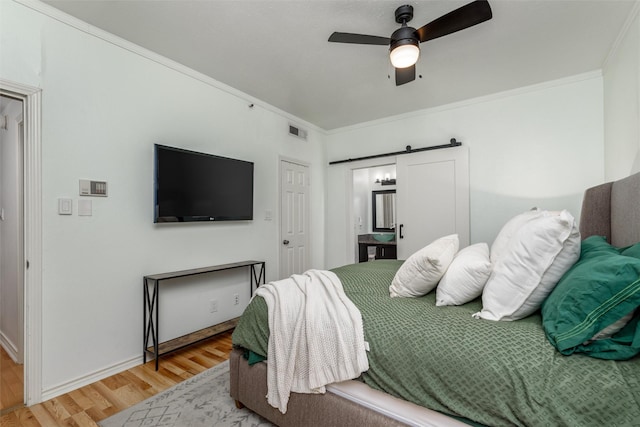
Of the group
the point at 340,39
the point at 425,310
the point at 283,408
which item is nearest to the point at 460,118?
the point at 340,39

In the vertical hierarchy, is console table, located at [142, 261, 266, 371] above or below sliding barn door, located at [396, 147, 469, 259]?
below

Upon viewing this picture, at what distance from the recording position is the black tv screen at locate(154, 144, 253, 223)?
2.59 meters

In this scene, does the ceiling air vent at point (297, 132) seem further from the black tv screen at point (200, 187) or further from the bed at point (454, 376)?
the bed at point (454, 376)

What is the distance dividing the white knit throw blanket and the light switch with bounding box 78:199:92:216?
1.61 metres

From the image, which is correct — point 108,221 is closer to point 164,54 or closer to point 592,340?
point 164,54

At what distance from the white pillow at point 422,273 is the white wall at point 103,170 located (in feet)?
6.83

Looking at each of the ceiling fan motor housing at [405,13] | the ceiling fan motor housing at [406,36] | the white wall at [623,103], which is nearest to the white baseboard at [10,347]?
the ceiling fan motor housing at [406,36]

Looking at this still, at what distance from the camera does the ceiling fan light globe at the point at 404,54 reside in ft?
6.46

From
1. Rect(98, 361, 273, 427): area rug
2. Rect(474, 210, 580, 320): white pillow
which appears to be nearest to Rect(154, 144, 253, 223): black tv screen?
Rect(98, 361, 273, 427): area rug

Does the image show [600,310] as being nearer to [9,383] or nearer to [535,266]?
[535,266]

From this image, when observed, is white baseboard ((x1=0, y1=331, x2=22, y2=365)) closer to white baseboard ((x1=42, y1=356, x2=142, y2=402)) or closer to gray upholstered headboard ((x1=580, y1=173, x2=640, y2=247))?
white baseboard ((x1=42, y1=356, x2=142, y2=402))

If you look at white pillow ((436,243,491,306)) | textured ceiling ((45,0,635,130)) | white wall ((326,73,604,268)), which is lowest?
white pillow ((436,243,491,306))

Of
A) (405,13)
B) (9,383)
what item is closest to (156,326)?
(9,383)

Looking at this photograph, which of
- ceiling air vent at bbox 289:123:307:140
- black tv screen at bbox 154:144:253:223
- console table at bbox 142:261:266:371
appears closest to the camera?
console table at bbox 142:261:266:371
